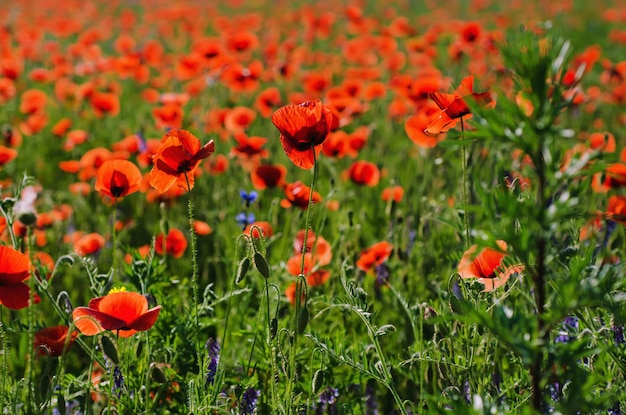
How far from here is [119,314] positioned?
4.64 ft

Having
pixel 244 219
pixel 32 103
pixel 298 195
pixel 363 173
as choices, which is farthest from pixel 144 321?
pixel 32 103

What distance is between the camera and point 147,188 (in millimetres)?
3430

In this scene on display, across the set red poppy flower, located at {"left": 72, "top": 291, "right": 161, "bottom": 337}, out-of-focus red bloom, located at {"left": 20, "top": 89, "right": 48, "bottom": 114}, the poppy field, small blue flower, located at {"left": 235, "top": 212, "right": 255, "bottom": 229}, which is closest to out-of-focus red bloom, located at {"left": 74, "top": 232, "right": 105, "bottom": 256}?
the poppy field

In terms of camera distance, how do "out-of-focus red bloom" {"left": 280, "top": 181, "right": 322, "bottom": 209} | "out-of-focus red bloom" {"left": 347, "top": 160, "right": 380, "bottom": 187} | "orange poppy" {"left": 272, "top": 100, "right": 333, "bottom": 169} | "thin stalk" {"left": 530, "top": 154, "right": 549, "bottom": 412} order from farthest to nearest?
"out-of-focus red bloom" {"left": 347, "top": 160, "right": 380, "bottom": 187} < "out-of-focus red bloom" {"left": 280, "top": 181, "right": 322, "bottom": 209} < "orange poppy" {"left": 272, "top": 100, "right": 333, "bottom": 169} < "thin stalk" {"left": 530, "top": 154, "right": 549, "bottom": 412}

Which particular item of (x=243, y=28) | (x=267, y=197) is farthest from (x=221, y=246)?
(x=243, y=28)

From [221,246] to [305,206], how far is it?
2.44 feet

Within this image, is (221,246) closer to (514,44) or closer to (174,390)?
(174,390)

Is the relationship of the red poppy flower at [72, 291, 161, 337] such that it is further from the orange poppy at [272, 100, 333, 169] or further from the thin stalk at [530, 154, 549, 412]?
the thin stalk at [530, 154, 549, 412]

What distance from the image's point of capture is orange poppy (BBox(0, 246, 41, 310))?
1.44 meters

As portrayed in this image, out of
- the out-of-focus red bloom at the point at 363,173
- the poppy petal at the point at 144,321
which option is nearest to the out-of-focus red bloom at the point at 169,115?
the out-of-focus red bloom at the point at 363,173

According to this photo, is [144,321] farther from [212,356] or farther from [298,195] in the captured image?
[298,195]

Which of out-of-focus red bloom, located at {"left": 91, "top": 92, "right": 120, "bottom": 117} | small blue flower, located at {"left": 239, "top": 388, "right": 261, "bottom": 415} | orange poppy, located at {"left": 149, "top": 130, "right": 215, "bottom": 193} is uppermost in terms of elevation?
orange poppy, located at {"left": 149, "top": 130, "right": 215, "bottom": 193}

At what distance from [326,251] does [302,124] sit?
70 cm

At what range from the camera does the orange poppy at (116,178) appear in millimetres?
1905
